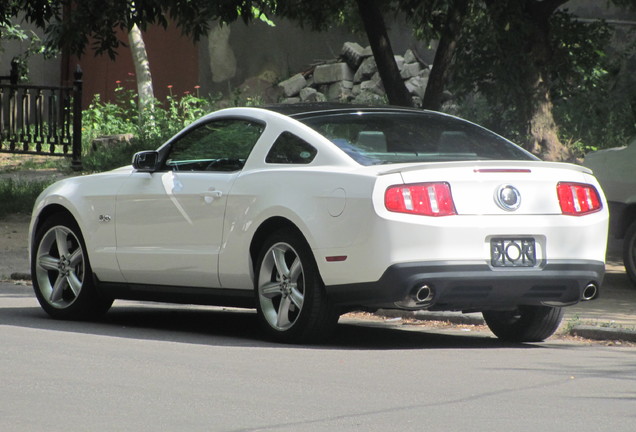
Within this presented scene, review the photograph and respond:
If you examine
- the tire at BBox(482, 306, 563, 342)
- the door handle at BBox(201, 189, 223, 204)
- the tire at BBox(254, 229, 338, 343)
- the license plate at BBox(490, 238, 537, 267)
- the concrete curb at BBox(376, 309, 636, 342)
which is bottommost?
the concrete curb at BBox(376, 309, 636, 342)

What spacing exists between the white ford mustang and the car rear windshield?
0.02 meters

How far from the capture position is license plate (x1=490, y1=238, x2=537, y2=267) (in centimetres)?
838

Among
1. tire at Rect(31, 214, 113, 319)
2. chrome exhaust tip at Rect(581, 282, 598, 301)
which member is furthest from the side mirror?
chrome exhaust tip at Rect(581, 282, 598, 301)

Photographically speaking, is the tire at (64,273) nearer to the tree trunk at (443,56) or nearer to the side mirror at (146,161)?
the side mirror at (146,161)

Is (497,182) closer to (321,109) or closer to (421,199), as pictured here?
(421,199)

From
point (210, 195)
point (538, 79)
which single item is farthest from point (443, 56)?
point (210, 195)

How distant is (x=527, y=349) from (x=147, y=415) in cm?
A: 349

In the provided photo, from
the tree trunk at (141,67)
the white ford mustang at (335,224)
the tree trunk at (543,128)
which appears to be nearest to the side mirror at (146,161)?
the white ford mustang at (335,224)

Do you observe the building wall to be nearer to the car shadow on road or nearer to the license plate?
the car shadow on road

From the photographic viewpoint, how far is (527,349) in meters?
9.09

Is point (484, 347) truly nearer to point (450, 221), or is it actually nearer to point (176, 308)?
point (450, 221)

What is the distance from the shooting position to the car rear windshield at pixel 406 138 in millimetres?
8820

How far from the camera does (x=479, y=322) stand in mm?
10344

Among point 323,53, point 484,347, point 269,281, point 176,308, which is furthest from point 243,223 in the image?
point 323,53
